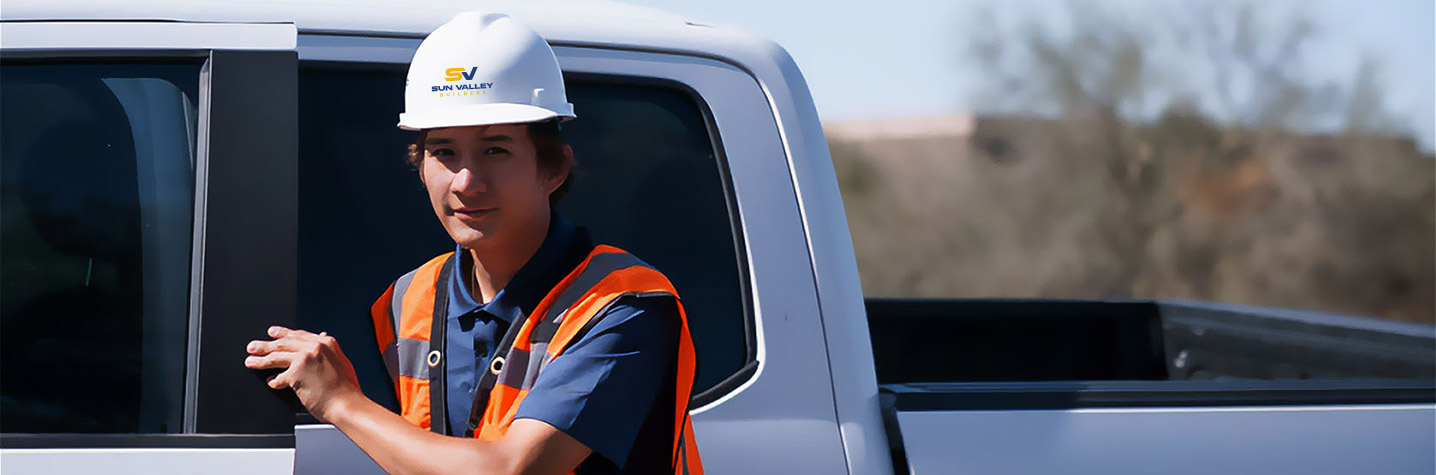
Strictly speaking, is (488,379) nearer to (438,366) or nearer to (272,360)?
(438,366)

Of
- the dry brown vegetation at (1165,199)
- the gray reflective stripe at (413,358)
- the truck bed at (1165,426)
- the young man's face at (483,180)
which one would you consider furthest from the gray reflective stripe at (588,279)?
the dry brown vegetation at (1165,199)

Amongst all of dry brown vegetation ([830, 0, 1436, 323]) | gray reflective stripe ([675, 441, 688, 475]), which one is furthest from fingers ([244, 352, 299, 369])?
dry brown vegetation ([830, 0, 1436, 323])

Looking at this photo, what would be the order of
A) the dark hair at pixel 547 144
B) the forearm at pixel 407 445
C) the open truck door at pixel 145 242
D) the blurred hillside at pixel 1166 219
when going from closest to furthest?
the forearm at pixel 407 445 → the dark hair at pixel 547 144 → the open truck door at pixel 145 242 → the blurred hillside at pixel 1166 219

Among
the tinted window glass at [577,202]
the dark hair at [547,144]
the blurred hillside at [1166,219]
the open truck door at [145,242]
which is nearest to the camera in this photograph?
the dark hair at [547,144]

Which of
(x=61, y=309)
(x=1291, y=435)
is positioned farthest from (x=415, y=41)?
(x=1291, y=435)

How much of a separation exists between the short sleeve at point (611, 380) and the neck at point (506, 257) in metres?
0.16

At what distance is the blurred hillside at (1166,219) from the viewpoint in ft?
65.0

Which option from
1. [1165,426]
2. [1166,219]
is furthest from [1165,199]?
[1165,426]

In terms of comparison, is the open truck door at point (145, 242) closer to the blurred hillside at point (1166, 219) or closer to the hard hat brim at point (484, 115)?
the hard hat brim at point (484, 115)

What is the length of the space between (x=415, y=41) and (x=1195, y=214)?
22.0 meters

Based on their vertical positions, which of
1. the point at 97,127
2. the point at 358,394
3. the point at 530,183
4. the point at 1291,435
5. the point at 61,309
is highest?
the point at 97,127

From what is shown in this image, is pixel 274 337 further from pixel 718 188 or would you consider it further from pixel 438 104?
pixel 718 188

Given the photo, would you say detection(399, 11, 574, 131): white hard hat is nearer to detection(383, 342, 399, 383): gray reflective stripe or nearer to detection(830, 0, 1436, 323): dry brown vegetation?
detection(383, 342, 399, 383): gray reflective stripe

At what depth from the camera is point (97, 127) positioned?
2033 millimetres
